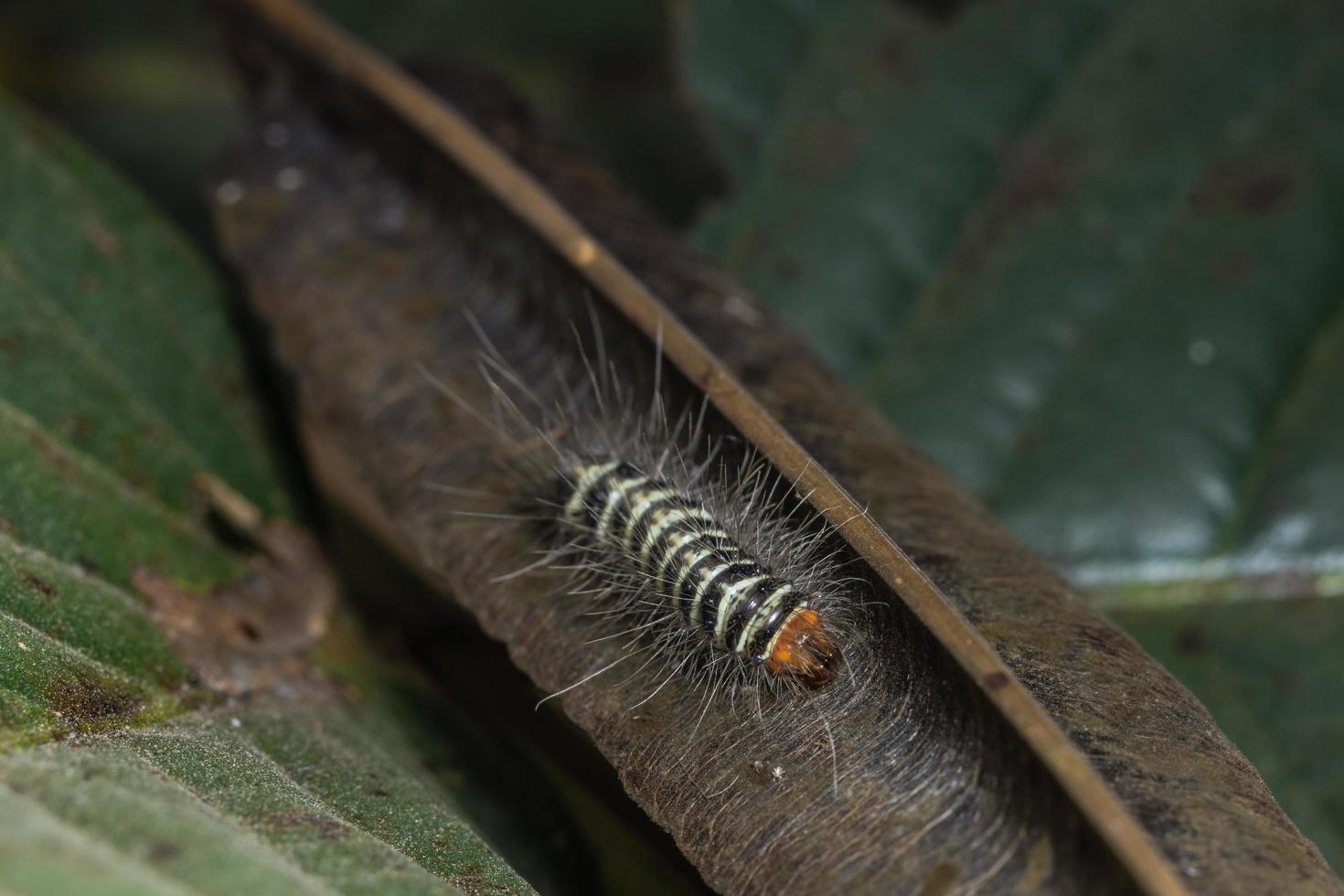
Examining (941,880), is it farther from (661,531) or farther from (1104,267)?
(1104,267)

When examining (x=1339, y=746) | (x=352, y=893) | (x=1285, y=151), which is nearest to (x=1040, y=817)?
(x=352, y=893)

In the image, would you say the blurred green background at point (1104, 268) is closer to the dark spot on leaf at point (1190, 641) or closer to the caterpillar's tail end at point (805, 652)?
the dark spot on leaf at point (1190, 641)

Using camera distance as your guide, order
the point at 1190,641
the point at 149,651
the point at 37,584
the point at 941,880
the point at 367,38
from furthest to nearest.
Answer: the point at 367,38, the point at 1190,641, the point at 149,651, the point at 37,584, the point at 941,880

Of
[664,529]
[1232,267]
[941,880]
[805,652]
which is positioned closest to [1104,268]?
[1232,267]

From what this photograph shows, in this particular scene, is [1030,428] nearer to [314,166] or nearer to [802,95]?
[802,95]

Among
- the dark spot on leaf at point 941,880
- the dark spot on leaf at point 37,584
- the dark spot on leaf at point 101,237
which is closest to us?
the dark spot on leaf at point 941,880

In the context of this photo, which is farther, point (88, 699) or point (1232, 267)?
point (1232, 267)

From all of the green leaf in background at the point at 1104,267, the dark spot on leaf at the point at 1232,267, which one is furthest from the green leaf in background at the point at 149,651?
the dark spot on leaf at the point at 1232,267

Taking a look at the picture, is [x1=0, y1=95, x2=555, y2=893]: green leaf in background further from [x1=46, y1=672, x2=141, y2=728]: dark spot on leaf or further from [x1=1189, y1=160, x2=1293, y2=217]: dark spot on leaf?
[x1=1189, y1=160, x2=1293, y2=217]: dark spot on leaf
